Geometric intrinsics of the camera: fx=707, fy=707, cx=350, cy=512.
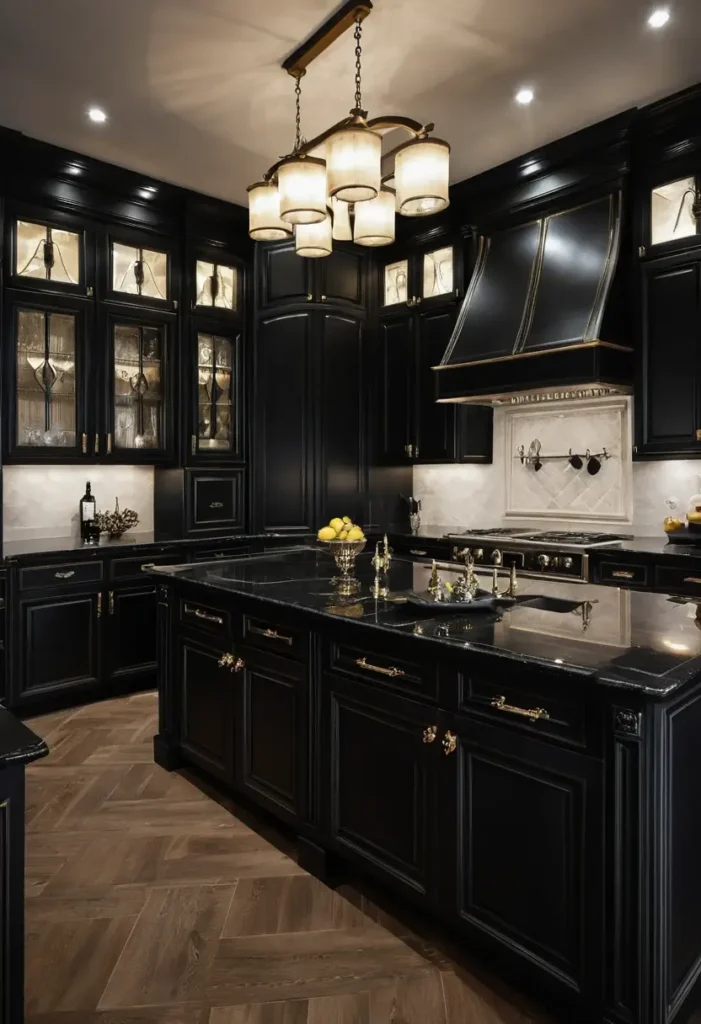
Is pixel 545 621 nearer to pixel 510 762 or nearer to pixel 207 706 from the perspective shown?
pixel 510 762

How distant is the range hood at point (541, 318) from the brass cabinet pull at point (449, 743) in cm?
265

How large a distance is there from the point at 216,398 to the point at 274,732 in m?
3.15

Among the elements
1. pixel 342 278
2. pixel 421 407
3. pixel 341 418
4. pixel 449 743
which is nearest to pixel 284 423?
pixel 341 418

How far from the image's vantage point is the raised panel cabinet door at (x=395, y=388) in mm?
5375

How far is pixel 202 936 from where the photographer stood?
2088 mm

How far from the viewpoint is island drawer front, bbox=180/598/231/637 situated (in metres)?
2.77

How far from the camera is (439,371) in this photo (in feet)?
15.6

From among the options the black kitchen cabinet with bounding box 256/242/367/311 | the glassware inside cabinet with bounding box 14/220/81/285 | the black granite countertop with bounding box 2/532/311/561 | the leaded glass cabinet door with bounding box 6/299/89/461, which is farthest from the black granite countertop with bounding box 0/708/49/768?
the black kitchen cabinet with bounding box 256/242/367/311

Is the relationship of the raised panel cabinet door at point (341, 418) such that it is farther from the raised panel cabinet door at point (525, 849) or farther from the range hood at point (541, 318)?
the raised panel cabinet door at point (525, 849)

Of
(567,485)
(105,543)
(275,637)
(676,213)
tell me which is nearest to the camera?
(275,637)

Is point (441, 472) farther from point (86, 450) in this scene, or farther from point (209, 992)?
point (209, 992)

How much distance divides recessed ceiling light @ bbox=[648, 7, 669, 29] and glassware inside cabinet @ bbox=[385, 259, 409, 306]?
2562mm

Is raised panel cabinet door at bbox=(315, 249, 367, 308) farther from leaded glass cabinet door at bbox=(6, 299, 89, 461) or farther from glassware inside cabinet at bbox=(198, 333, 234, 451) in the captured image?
leaded glass cabinet door at bbox=(6, 299, 89, 461)

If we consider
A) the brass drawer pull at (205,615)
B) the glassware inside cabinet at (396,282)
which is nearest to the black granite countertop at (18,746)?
the brass drawer pull at (205,615)
